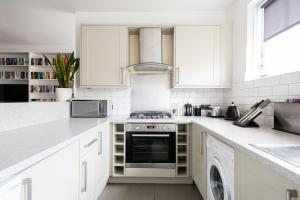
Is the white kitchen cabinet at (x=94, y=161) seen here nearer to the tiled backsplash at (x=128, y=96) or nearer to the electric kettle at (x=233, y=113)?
the tiled backsplash at (x=128, y=96)

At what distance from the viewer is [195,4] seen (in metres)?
2.70

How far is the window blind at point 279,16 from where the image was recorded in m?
1.66

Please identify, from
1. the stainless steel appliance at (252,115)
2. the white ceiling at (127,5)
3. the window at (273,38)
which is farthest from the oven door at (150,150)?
the white ceiling at (127,5)

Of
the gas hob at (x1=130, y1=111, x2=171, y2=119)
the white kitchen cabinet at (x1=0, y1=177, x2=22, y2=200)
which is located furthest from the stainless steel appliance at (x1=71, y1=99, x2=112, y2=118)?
the white kitchen cabinet at (x1=0, y1=177, x2=22, y2=200)

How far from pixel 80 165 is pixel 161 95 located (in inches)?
66.8

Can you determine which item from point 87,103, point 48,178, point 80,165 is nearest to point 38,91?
point 87,103

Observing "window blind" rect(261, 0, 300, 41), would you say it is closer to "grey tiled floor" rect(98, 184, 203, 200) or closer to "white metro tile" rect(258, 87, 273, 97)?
"white metro tile" rect(258, 87, 273, 97)

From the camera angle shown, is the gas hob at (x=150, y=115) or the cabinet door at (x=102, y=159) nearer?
the cabinet door at (x=102, y=159)

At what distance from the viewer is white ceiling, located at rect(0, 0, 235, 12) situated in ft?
8.67

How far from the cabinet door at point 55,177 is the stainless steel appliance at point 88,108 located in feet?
3.91

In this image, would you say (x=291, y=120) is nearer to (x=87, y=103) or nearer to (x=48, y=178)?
(x=48, y=178)

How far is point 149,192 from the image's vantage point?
2.32 m

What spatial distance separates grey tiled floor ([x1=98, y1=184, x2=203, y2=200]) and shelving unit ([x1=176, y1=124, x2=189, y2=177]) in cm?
18

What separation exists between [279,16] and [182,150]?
5.80 feet
